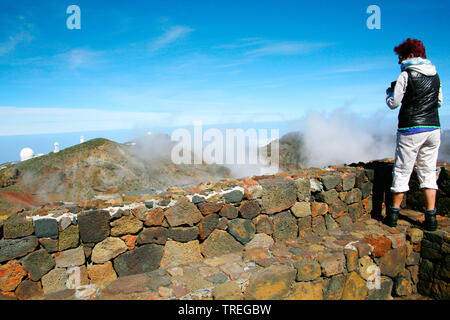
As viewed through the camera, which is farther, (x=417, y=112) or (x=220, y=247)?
(x=417, y=112)

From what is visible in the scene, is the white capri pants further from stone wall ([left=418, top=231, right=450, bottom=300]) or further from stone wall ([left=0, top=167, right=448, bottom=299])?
stone wall ([left=418, top=231, right=450, bottom=300])

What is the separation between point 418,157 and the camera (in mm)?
4234

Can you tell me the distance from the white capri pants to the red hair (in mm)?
1191

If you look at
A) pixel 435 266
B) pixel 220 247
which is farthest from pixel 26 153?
pixel 435 266

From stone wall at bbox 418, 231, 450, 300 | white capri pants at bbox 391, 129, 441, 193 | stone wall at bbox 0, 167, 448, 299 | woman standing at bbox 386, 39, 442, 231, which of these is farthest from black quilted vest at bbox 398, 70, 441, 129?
stone wall at bbox 418, 231, 450, 300

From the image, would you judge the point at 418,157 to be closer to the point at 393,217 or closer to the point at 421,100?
the point at 421,100

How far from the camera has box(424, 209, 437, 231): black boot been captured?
434 centimetres

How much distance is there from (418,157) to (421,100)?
3.07 feet

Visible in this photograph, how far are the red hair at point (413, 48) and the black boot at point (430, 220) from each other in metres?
2.50

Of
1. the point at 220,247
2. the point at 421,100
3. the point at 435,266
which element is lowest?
the point at 435,266

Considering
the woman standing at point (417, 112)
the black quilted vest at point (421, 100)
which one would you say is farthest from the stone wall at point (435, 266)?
the black quilted vest at point (421, 100)

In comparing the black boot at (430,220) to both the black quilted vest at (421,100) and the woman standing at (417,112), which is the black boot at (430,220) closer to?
the woman standing at (417,112)
